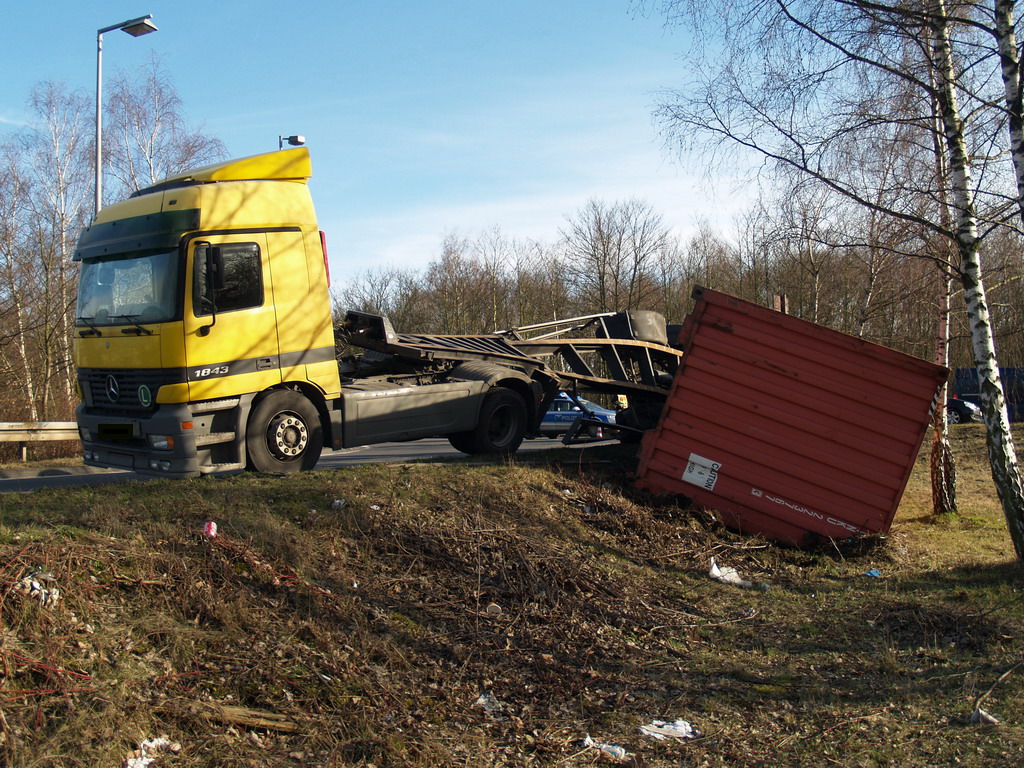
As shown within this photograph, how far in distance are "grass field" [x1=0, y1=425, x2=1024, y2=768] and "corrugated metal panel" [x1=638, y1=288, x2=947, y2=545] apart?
0.91m

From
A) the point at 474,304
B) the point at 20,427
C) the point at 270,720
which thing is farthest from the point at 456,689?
the point at 474,304

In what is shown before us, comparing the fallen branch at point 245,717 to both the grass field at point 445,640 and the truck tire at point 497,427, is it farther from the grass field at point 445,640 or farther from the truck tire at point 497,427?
the truck tire at point 497,427

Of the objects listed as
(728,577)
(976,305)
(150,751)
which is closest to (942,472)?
(976,305)

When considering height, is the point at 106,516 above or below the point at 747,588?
above

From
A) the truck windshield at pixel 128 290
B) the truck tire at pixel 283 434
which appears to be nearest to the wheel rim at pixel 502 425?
the truck tire at pixel 283 434

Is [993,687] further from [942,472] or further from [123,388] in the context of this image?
[123,388]

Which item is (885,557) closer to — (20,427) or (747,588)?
(747,588)

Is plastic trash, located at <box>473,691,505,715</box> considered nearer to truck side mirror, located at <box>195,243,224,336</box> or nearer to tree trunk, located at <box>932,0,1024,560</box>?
truck side mirror, located at <box>195,243,224,336</box>

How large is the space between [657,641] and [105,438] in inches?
235

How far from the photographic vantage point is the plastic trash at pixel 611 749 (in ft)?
12.5

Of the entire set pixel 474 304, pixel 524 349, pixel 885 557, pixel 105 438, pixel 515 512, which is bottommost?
pixel 885 557

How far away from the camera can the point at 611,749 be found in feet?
→ 12.7

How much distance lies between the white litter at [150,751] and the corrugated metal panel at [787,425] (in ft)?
19.9

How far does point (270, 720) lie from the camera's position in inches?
147
